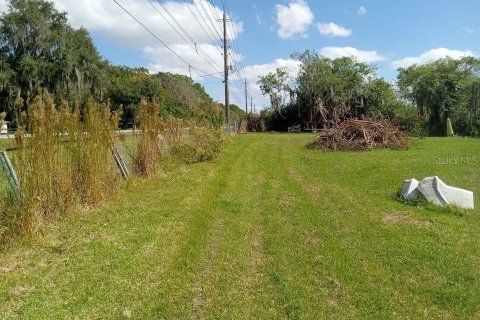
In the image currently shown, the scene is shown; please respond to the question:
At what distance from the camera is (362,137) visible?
55.1ft

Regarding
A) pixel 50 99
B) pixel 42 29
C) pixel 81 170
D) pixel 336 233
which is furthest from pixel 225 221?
pixel 42 29

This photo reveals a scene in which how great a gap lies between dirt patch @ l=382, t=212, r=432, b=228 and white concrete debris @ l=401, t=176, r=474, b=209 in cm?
84

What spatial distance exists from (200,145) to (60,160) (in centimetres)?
774

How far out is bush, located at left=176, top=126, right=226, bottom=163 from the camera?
13000 millimetres

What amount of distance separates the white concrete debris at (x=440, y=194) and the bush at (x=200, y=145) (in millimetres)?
7653

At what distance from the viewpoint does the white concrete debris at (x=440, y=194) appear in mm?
6551

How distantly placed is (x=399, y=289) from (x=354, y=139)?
1371cm

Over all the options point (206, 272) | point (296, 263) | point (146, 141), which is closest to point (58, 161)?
point (206, 272)

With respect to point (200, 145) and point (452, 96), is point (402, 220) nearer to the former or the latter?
point (200, 145)

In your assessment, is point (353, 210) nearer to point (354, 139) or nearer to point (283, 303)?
point (283, 303)

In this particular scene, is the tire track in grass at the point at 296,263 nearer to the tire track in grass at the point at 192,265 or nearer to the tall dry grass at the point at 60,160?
the tire track in grass at the point at 192,265

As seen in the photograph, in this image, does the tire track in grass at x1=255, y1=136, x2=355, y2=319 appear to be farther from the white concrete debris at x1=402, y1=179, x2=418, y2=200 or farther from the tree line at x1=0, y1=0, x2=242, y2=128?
the tree line at x1=0, y1=0, x2=242, y2=128

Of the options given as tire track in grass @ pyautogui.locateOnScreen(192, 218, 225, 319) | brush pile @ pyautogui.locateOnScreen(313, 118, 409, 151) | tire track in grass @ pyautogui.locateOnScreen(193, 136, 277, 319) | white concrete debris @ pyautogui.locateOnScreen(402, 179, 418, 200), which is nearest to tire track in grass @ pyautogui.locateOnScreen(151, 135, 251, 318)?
tire track in grass @ pyautogui.locateOnScreen(192, 218, 225, 319)

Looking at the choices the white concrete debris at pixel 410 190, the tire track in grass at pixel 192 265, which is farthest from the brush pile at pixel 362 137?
the tire track in grass at pixel 192 265
